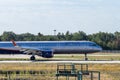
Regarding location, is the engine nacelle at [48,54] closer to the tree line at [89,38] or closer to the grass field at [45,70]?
the grass field at [45,70]

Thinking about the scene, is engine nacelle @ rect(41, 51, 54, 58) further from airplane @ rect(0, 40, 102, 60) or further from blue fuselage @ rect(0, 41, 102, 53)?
blue fuselage @ rect(0, 41, 102, 53)

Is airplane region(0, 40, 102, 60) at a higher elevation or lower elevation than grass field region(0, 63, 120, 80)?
higher

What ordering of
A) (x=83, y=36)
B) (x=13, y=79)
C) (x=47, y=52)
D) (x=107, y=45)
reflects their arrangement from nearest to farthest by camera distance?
(x=13, y=79) < (x=47, y=52) < (x=107, y=45) < (x=83, y=36)

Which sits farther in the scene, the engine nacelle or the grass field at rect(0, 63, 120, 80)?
the engine nacelle

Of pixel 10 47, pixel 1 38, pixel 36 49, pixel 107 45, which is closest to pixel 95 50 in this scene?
pixel 36 49

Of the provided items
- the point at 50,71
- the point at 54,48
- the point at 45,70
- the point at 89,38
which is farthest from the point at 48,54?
→ the point at 89,38

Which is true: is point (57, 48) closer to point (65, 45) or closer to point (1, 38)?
point (65, 45)

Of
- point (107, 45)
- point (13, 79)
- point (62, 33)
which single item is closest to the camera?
point (13, 79)

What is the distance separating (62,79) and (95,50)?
3692 cm

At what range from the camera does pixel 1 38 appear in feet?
549

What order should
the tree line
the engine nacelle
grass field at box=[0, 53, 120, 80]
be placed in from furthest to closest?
the tree line < the engine nacelle < grass field at box=[0, 53, 120, 80]

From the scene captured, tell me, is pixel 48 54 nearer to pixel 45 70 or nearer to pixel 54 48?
pixel 54 48

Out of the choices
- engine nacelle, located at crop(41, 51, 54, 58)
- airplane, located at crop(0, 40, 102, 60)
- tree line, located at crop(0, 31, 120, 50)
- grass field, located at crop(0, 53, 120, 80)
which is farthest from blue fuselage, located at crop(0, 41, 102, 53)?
tree line, located at crop(0, 31, 120, 50)

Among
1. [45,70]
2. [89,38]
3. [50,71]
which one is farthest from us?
[89,38]
